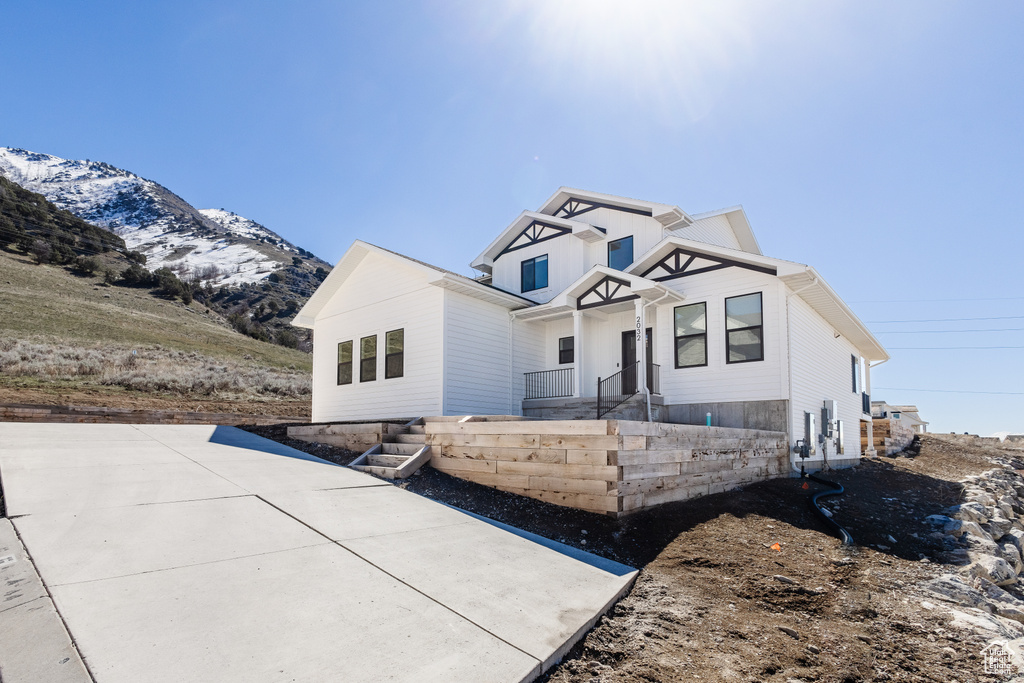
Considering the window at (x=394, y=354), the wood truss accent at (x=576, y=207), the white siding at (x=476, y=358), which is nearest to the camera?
the white siding at (x=476, y=358)

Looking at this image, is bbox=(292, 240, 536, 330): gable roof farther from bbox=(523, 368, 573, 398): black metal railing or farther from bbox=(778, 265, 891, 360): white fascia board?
bbox=(778, 265, 891, 360): white fascia board

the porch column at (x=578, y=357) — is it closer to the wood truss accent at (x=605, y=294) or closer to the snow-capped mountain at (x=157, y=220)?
the wood truss accent at (x=605, y=294)

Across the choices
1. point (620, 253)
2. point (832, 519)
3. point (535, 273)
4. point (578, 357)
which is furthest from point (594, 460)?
point (535, 273)

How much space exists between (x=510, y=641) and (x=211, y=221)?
5029 inches

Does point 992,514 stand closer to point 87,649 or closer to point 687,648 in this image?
point 687,648

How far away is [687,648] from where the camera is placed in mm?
3656

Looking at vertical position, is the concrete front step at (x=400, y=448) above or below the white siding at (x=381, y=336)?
below

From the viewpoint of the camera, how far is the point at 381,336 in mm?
14328

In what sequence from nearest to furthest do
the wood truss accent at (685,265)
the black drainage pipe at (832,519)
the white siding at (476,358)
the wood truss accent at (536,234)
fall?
1. the black drainage pipe at (832,519)
2. the wood truss accent at (685,265)
3. the white siding at (476,358)
4. the wood truss accent at (536,234)

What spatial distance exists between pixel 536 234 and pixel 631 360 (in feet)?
16.6

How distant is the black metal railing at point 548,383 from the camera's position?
46.4 feet

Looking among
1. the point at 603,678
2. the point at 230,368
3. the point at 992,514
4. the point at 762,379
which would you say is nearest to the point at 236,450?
the point at 603,678

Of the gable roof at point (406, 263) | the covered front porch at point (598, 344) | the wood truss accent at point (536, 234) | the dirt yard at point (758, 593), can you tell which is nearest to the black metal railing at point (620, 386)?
the covered front porch at point (598, 344)

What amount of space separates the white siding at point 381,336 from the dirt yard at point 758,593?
523cm
